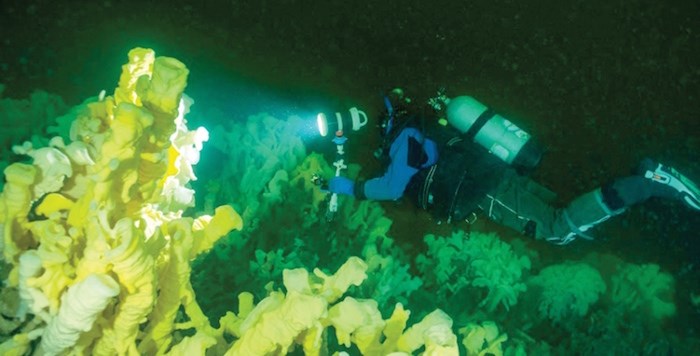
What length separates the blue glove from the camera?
204 inches

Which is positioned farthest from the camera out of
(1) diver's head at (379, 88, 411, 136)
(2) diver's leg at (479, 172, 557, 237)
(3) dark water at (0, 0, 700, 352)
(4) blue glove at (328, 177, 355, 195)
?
(3) dark water at (0, 0, 700, 352)

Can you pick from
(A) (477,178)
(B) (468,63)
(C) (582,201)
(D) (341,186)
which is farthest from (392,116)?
(B) (468,63)

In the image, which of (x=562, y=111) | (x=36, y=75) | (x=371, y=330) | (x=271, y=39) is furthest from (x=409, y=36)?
(x=371, y=330)

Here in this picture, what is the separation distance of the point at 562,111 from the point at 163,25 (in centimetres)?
624

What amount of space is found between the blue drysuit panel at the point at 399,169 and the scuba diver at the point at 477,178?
0.01m

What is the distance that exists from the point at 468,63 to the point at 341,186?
3.53m

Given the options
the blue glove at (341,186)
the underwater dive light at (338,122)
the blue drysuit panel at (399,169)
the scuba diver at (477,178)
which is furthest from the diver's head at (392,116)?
the blue glove at (341,186)

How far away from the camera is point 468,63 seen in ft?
24.3

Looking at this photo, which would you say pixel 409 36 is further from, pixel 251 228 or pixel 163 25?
pixel 251 228

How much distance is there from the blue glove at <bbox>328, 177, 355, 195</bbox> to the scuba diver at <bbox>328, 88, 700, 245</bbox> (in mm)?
11

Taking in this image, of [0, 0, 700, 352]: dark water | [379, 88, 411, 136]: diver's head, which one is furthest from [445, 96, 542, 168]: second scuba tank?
[0, 0, 700, 352]: dark water

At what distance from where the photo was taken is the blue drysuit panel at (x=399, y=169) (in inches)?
206

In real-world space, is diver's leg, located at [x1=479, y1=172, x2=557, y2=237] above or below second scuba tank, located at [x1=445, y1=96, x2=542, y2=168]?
below

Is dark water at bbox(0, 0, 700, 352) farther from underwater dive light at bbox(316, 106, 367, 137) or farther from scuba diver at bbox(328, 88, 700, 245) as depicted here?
underwater dive light at bbox(316, 106, 367, 137)
